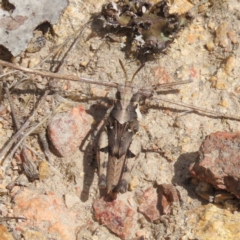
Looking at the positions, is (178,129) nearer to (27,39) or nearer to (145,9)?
(145,9)

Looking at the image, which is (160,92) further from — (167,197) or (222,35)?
(167,197)

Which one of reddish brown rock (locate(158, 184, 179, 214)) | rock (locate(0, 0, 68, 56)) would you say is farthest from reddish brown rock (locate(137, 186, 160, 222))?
rock (locate(0, 0, 68, 56))

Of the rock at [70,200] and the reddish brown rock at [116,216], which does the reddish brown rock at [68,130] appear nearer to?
the rock at [70,200]

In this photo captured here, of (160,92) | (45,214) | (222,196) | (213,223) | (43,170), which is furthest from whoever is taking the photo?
(160,92)

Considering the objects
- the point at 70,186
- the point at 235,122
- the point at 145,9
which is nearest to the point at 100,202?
the point at 70,186

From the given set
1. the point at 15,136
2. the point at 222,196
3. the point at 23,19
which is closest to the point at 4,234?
the point at 15,136

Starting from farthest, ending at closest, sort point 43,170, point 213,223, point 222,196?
1. point 43,170
2. point 222,196
3. point 213,223

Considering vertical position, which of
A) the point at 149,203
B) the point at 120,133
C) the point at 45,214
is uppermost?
the point at 120,133
